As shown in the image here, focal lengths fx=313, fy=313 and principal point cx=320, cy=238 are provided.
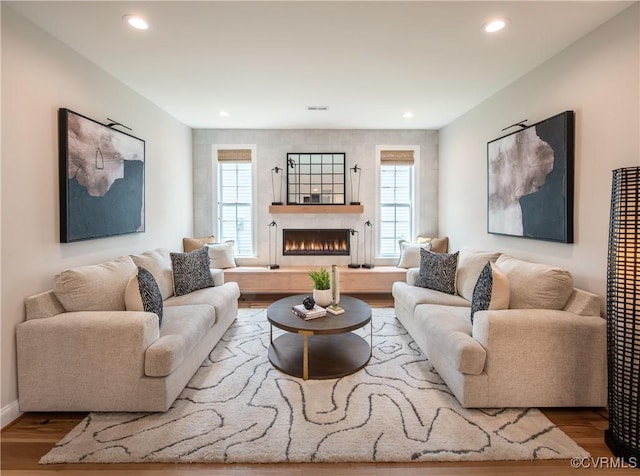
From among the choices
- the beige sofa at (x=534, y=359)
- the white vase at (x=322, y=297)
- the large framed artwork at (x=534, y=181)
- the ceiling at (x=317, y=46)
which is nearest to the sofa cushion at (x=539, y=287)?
the beige sofa at (x=534, y=359)

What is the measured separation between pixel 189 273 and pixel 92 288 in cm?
117

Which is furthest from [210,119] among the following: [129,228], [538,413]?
[538,413]

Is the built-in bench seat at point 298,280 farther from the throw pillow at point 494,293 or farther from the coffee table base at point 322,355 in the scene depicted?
the throw pillow at point 494,293

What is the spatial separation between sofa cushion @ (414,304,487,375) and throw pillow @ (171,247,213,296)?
7.76 feet

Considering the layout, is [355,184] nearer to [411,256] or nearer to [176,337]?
[411,256]

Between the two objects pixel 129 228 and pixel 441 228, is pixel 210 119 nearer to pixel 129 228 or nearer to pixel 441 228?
pixel 129 228

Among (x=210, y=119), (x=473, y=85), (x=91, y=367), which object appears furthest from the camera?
(x=210, y=119)

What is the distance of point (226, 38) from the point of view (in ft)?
7.87

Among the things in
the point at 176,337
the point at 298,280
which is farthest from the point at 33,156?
the point at 298,280

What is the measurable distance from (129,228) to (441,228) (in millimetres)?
4459

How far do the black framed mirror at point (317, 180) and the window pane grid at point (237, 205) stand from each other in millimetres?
728

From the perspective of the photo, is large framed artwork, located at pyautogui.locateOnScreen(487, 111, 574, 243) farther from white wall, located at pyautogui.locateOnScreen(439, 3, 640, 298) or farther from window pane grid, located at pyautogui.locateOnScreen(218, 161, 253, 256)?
window pane grid, located at pyautogui.locateOnScreen(218, 161, 253, 256)

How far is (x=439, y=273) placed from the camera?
11.5ft

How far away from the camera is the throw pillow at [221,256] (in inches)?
191
